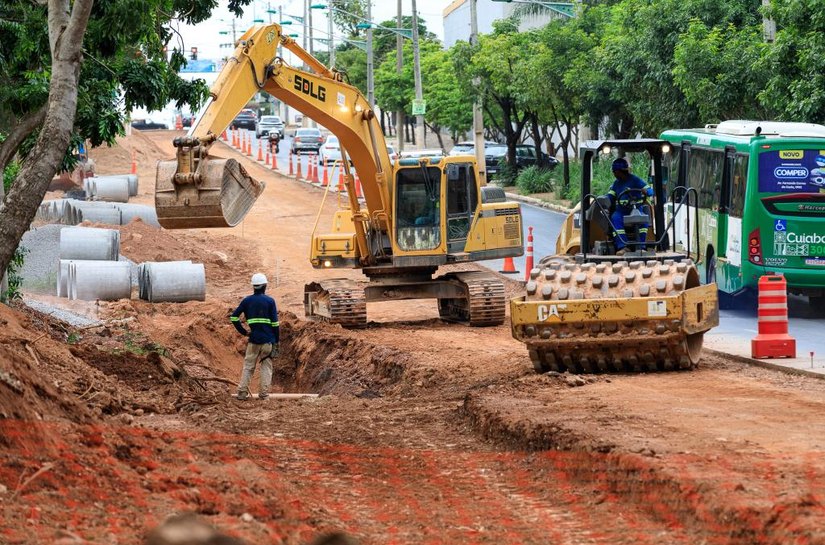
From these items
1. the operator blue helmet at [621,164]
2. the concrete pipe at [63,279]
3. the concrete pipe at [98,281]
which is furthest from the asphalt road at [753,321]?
the concrete pipe at [63,279]

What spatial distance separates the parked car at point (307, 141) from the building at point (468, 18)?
37.8 feet

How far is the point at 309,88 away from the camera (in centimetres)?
1938

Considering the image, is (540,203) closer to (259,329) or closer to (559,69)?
(559,69)

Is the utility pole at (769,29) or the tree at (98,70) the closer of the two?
the tree at (98,70)

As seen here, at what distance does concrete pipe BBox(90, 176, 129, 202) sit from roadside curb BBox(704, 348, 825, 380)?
31176mm

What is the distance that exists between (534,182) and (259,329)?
3713cm

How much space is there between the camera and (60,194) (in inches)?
1941

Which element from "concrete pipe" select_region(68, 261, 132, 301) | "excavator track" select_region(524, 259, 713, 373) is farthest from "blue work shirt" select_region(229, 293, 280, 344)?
"concrete pipe" select_region(68, 261, 132, 301)

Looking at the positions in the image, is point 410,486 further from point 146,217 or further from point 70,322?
Result: point 146,217

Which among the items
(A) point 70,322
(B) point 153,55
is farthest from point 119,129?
(A) point 70,322

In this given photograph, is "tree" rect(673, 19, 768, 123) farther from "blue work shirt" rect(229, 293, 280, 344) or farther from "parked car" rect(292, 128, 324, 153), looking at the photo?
"parked car" rect(292, 128, 324, 153)

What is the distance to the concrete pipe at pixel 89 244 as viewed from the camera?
2638 cm

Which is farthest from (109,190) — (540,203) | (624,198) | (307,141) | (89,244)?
(624,198)

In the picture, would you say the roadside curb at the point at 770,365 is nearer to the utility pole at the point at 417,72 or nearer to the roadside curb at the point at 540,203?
the roadside curb at the point at 540,203
